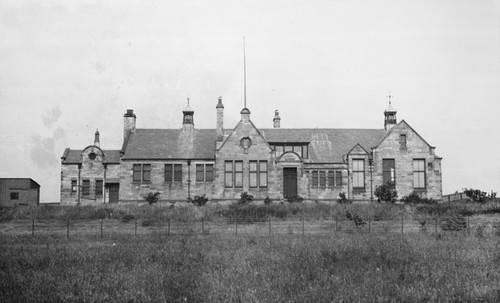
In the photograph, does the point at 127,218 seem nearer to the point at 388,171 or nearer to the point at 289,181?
the point at 289,181

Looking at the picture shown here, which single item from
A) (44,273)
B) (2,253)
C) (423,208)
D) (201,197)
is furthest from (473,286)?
(201,197)

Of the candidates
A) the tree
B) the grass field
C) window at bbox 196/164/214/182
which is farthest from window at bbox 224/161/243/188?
the grass field

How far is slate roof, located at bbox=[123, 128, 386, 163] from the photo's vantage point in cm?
5003

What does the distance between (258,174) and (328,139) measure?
8.92m

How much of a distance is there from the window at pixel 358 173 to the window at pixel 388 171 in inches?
78.9

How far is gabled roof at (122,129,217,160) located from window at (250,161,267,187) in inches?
166

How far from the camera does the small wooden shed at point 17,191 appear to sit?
60.0 meters

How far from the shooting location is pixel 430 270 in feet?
47.4

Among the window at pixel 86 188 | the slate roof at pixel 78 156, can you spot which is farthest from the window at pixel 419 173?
the window at pixel 86 188

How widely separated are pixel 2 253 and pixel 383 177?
122ft

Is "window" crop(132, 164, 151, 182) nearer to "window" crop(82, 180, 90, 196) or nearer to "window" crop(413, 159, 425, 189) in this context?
"window" crop(82, 180, 90, 196)

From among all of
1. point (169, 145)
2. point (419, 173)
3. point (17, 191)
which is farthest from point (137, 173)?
point (419, 173)

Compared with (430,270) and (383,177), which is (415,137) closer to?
(383,177)

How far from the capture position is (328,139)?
52.3 metres
